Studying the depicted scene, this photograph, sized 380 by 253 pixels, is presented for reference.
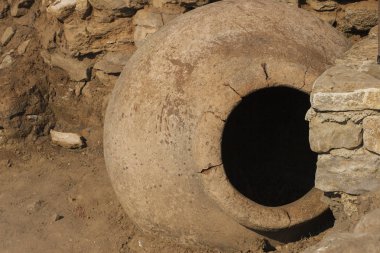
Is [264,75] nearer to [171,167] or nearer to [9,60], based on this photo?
[171,167]

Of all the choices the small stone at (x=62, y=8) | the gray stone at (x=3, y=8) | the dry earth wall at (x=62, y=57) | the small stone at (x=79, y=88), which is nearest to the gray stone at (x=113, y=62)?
the dry earth wall at (x=62, y=57)

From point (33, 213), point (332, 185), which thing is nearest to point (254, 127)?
point (332, 185)

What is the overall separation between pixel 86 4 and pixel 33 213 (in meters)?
2.00

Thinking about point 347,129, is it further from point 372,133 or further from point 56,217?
point 56,217

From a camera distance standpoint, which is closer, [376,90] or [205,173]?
[376,90]

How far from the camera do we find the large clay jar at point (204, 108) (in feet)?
11.8

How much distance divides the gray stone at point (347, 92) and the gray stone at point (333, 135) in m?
0.09

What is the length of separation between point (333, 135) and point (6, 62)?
3977mm

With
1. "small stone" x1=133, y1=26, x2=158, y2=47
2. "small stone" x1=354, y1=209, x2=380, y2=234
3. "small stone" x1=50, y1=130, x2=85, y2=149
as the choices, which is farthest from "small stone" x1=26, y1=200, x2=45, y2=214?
"small stone" x1=354, y1=209, x2=380, y2=234

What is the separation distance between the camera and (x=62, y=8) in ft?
19.6

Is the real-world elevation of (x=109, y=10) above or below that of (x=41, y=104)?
above

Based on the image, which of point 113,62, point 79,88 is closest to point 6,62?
point 79,88

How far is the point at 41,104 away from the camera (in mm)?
6188

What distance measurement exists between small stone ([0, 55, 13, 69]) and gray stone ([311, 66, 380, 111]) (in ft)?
12.5
